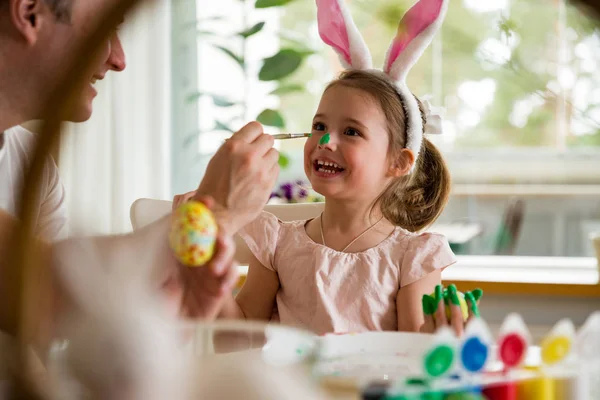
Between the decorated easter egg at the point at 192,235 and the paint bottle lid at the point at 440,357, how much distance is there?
22cm

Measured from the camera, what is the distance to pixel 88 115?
95cm

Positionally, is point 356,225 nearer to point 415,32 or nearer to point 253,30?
point 415,32

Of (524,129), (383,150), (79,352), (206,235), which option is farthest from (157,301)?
(524,129)

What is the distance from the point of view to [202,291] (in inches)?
29.1

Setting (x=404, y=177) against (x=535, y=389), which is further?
(x=404, y=177)

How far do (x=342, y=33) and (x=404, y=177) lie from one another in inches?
12.6

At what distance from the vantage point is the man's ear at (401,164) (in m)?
1.41

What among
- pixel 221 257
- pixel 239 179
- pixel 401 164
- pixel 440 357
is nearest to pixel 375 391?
pixel 440 357

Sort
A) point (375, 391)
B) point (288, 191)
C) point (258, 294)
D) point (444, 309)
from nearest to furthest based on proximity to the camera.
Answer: point (375, 391) → point (444, 309) → point (258, 294) → point (288, 191)

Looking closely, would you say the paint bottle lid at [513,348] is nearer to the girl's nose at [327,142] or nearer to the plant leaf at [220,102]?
the girl's nose at [327,142]

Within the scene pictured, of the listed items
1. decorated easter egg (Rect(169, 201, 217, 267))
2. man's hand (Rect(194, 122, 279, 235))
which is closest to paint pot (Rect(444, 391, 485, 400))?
decorated easter egg (Rect(169, 201, 217, 267))

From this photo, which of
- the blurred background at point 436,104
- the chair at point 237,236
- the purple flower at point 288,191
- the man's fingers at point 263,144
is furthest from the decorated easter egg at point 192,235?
the blurred background at point 436,104

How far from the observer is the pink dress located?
4.16 ft


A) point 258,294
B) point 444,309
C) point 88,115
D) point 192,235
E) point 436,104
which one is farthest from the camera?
point 436,104
